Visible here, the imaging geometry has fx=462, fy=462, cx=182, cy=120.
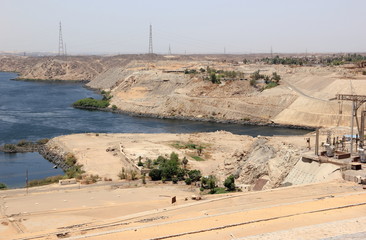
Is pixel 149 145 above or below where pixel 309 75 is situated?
below

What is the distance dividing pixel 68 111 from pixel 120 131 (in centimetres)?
1617

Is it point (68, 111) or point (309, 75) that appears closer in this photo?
point (68, 111)

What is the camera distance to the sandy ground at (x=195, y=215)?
14.1 meters

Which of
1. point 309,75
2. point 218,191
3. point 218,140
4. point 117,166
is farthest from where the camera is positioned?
point 309,75

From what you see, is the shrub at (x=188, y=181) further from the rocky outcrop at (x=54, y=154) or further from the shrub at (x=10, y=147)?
the shrub at (x=10, y=147)

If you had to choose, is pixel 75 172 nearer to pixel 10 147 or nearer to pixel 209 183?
pixel 209 183

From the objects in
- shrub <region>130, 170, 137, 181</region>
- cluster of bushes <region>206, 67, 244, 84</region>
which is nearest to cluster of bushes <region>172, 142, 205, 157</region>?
shrub <region>130, 170, 137, 181</region>

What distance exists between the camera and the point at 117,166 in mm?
31906

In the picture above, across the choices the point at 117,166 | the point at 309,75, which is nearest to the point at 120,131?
the point at 117,166

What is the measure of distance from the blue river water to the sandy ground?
11.9 meters

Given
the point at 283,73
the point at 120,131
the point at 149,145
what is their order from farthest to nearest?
the point at 283,73, the point at 120,131, the point at 149,145

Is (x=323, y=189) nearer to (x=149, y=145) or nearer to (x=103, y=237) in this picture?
(x=103, y=237)

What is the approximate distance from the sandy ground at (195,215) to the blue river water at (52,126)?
11921 mm

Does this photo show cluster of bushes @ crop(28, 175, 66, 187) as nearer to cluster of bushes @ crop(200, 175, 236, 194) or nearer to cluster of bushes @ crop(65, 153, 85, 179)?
cluster of bushes @ crop(65, 153, 85, 179)
